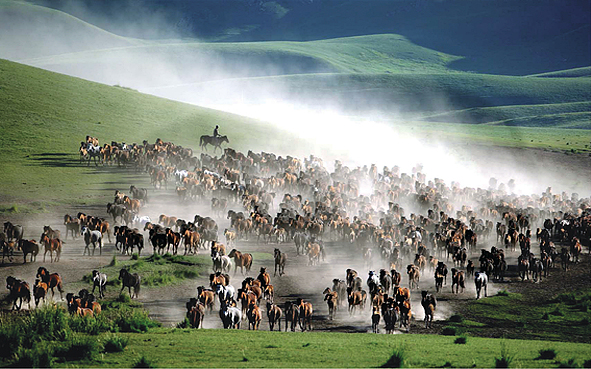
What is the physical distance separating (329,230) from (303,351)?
22380 millimetres

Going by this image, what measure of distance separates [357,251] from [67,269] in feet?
48.4

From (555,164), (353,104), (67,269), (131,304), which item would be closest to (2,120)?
(67,269)

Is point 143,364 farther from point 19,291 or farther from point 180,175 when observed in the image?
point 180,175

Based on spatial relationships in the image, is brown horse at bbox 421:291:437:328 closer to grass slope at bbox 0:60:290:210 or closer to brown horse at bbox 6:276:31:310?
brown horse at bbox 6:276:31:310

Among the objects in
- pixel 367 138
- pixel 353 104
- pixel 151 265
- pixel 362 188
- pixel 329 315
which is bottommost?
pixel 329 315

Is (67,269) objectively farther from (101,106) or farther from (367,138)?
(367,138)

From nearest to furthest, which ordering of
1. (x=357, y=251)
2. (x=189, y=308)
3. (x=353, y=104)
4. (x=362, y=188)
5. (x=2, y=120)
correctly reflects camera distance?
(x=189, y=308)
(x=357, y=251)
(x=362, y=188)
(x=2, y=120)
(x=353, y=104)

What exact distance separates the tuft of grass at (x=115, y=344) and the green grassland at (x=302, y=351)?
15 centimetres

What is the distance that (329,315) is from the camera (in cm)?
2255

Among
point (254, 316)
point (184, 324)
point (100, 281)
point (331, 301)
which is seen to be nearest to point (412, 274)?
point (331, 301)

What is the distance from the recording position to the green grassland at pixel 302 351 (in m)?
14.2

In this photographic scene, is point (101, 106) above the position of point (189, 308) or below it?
above

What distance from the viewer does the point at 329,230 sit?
37.8m

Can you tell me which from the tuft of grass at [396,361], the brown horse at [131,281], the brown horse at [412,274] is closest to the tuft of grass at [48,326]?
Result: the brown horse at [131,281]
